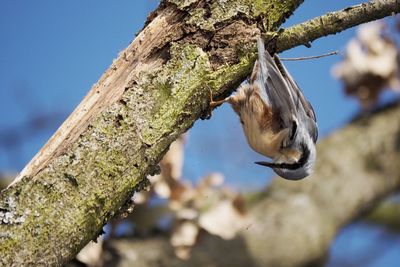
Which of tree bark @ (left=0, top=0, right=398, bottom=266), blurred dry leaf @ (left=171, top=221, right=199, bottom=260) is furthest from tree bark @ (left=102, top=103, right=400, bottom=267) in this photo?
tree bark @ (left=0, top=0, right=398, bottom=266)

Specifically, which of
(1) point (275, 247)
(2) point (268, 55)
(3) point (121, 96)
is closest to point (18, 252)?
(3) point (121, 96)

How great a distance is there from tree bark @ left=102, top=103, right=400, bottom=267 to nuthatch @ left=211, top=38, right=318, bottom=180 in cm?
78

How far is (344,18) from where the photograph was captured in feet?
A: 5.71

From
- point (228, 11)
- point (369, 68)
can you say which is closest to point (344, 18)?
point (228, 11)

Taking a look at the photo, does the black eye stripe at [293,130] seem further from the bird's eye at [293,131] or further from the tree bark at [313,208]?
the tree bark at [313,208]

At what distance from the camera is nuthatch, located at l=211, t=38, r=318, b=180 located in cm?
209

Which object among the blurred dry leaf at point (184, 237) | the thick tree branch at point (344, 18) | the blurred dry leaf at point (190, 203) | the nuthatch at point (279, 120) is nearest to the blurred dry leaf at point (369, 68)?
the blurred dry leaf at point (190, 203)

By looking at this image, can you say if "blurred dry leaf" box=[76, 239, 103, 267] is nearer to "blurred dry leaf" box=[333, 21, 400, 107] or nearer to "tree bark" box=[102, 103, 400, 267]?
"tree bark" box=[102, 103, 400, 267]

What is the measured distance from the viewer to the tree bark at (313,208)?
2.84 meters

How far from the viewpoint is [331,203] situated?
328 cm

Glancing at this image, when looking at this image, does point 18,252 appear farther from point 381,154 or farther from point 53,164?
point 381,154

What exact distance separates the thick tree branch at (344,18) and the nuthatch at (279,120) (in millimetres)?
202

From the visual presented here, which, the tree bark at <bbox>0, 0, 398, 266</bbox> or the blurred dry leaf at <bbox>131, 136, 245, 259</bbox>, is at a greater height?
the blurred dry leaf at <bbox>131, 136, 245, 259</bbox>

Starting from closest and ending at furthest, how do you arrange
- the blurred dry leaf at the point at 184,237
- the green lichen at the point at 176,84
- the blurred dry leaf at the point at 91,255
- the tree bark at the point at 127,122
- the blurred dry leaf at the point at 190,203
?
the tree bark at the point at 127,122, the green lichen at the point at 176,84, the blurred dry leaf at the point at 91,255, the blurred dry leaf at the point at 184,237, the blurred dry leaf at the point at 190,203
